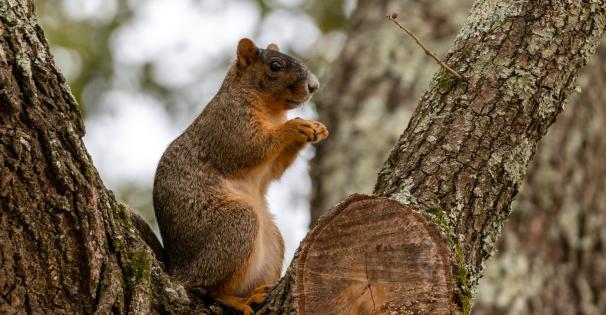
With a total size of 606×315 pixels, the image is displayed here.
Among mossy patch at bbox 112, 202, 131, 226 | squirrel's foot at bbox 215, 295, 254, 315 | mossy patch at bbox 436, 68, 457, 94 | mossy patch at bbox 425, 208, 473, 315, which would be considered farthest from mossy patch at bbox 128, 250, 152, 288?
mossy patch at bbox 436, 68, 457, 94

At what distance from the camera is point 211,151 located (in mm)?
4371

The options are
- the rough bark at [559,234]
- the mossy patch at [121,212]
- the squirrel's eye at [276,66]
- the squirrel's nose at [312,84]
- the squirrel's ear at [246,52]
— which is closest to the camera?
the mossy patch at [121,212]

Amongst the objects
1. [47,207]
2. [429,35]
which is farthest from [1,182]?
[429,35]

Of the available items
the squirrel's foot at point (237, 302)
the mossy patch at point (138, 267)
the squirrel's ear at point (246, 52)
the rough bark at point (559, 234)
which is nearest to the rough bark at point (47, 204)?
the mossy patch at point (138, 267)

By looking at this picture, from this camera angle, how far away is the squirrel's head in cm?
473

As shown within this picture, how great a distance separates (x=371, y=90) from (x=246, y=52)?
1.58 m

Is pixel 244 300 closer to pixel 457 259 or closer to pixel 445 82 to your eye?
pixel 457 259

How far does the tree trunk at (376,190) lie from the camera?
258 cm

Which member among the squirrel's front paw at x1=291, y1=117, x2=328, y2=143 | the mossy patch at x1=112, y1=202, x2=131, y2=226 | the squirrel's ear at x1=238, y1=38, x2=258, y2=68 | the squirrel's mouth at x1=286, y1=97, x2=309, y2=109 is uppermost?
the squirrel's ear at x1=238, y1=38, x2=258, y2=68

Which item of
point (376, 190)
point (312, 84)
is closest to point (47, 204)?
point (376, 190)

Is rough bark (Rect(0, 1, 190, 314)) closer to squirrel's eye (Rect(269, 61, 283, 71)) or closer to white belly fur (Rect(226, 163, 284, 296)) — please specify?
white belly fur (Rect(226, 163, 284, 296))

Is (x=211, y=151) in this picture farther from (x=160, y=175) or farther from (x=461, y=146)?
(x=461, y=146)

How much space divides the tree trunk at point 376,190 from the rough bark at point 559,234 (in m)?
2.41

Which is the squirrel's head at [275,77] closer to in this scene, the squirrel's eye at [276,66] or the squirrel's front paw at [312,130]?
the squirrel's eye at [276,66]
